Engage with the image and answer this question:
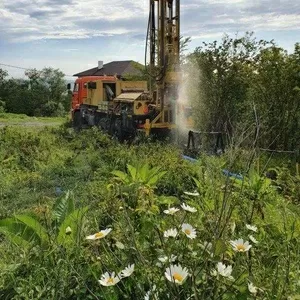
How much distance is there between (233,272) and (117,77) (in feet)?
51.9

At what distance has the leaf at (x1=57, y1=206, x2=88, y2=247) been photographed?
2.94 m

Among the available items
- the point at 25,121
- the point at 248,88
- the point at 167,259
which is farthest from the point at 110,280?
the point at 25,121

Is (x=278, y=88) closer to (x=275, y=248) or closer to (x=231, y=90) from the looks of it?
(x=231, y=90)

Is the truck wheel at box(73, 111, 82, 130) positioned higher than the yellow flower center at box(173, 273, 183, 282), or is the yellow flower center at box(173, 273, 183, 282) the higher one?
the yellow flower center at box(173, 273, 183, 282)

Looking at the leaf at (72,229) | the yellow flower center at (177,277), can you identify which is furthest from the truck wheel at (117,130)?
the yellow flower center at (177,277)

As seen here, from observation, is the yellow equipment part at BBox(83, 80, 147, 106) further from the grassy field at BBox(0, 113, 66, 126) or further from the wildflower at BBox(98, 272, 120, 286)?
the wildflower at BBox(98, 272, 120, 286)

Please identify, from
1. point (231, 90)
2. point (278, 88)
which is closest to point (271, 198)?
point (278, 88)

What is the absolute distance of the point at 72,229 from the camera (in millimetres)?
3127

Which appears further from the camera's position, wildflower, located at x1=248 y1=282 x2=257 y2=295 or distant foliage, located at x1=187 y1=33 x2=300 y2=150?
distant foliage, located at x1=187 y1=33 x2=300 y2=150

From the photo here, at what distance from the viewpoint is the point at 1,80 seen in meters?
40.0

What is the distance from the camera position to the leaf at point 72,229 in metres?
2.94

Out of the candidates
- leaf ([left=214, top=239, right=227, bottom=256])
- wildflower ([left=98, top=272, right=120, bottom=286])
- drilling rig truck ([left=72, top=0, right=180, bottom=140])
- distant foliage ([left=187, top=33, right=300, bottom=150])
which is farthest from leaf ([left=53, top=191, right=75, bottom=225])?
drilling rig truck ([left=72, top=0, right=180, bottom=140])

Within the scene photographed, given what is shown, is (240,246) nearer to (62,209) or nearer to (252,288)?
(252,288)

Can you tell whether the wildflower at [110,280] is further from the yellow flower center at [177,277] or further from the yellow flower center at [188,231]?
the yellow flower center at [188,231]
